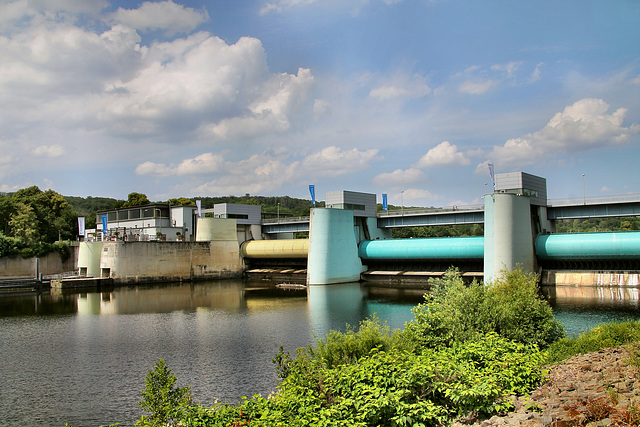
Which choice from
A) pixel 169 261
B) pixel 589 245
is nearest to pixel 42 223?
pixel 169 261

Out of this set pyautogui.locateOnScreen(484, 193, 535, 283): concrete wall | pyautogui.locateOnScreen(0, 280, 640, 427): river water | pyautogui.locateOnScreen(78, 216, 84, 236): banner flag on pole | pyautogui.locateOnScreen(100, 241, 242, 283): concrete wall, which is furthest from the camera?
pyautogui.locateOnScreen(78, 216, 84, 236): banner flag on pole

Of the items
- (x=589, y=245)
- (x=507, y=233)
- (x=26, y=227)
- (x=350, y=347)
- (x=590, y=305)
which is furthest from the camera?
(x=26, y=227)

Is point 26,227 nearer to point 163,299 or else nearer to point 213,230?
point 213,230

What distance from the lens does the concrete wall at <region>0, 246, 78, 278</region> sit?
65.1 metres

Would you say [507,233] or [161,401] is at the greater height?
[507,233]

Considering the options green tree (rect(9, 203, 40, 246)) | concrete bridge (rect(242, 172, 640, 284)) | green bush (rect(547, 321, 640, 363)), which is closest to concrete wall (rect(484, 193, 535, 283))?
concrete bridge (rect(242, 172, 640, 284))

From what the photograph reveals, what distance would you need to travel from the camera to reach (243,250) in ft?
231

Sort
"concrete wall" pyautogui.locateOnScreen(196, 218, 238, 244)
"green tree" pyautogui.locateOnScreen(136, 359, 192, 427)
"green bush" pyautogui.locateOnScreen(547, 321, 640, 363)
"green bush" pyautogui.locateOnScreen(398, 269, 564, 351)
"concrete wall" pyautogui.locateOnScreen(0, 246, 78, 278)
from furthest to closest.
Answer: "concrete wall" pyautogui.locateOnScreen(196, 218, 238, 244) < "concrete wall" pyautogui.locateOnScreen(0, 246, 78, 278) < "green bush" pyautogui.locateOnScreen(398, 269, 564, 351) < "green bush" pyautogui.locateOnScreen(547, 321, 640, 363) < "green tree" pyautogui.locateOnScreen(136, 359, 192, 427)

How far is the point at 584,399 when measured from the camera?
395 inches

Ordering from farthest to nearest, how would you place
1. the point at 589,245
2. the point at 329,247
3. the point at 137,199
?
the point at 137,199 < the point at 329,247 < the point at 589,245

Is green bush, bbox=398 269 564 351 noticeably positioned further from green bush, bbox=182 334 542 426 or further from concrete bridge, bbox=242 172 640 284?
concrete bridge, bbox=242 172 640 284

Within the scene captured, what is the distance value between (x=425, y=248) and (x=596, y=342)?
37.2 metres

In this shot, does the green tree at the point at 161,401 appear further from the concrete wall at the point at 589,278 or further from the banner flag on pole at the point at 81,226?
the banner flag on pole at the point at 81,226

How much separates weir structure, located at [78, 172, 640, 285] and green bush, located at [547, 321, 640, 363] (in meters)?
19.7
